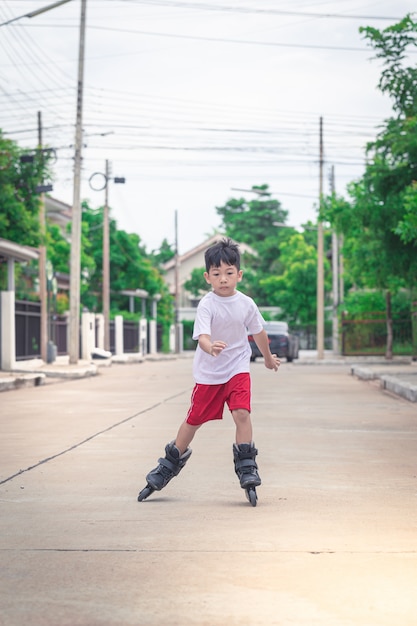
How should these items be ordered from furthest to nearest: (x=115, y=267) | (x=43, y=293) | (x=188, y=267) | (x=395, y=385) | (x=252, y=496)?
(x=188, y=267) → (x=115, y=267) → (x=43, y=293) → (x=395, y=385) → (x=252, y=496)

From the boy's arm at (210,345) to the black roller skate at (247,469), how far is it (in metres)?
0.79

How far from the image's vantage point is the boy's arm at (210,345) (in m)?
7.02

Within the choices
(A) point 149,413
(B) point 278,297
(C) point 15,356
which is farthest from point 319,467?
(B) point 278,297

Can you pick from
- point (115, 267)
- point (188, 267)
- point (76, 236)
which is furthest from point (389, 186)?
point (188, 267)

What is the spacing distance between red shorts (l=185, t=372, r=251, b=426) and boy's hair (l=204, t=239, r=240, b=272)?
0.76 metres

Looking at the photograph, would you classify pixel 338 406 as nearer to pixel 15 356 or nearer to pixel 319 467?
pixel 319 467

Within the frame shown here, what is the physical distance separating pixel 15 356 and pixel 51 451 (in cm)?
2125

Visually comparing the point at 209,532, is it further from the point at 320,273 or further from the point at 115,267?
the point at 115,267

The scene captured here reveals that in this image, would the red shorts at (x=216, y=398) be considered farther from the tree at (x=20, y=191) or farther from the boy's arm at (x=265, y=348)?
the tree at (x=20, y=191)

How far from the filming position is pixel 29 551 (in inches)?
230

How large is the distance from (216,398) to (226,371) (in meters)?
0.20

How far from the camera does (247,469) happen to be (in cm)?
745

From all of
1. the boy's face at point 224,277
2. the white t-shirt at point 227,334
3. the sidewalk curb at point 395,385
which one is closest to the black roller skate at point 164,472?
the white t-shirt at point 227,334

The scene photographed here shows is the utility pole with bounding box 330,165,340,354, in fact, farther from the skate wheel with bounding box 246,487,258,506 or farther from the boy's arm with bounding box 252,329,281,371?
the skate wheel with bounding box 246,487,258,506
